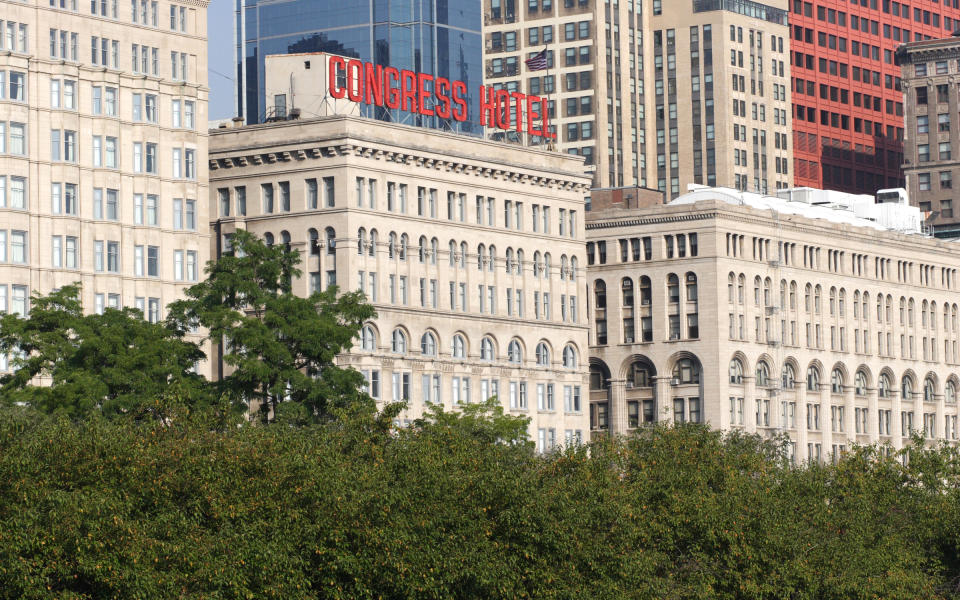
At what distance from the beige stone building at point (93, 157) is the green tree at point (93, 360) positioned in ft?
63.4

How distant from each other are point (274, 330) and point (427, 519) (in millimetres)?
54346

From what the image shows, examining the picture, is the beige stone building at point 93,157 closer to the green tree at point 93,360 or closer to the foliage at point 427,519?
the green tree at point 93,360

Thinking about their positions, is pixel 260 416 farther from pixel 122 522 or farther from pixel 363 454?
pixel 122 522

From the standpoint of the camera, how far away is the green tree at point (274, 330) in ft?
531

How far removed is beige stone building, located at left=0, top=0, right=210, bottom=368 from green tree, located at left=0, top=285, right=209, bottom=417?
19.3 meters

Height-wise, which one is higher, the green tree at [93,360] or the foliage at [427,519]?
the green tree at [93,360]

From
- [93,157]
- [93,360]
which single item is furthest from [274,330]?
[93,157]

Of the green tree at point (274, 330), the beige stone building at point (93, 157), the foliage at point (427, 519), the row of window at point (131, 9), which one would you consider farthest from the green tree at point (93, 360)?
the row of window at point (131, 9)

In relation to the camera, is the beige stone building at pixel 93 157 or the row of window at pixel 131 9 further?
the row of window at pixel 131 9

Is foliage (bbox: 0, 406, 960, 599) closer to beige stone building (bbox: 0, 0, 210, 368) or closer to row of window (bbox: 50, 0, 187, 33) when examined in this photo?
beige stone building (bbox: 0, 0, 210, 368)

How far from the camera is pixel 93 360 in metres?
158

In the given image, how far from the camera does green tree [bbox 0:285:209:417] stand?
153 m

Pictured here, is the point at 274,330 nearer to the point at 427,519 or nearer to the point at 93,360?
the point at 93,360

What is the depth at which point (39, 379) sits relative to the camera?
18250 centimetres
